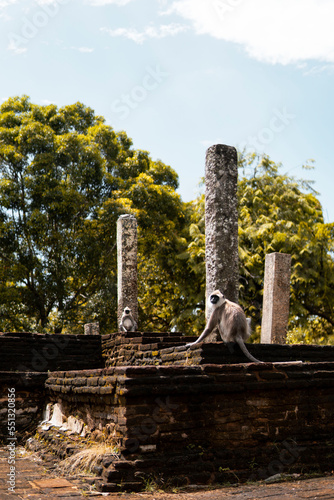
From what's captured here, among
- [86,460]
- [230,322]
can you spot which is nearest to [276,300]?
[230,322]

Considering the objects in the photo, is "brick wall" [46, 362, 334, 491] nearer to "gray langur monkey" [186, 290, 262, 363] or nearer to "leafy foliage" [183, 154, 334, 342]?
"gray langur monkey" [186, 290, 262, 363]

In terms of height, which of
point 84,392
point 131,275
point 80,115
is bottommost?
point 84,392

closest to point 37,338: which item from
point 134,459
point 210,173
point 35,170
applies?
point 210,173

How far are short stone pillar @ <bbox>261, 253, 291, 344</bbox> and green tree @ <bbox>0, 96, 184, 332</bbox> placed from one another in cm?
766

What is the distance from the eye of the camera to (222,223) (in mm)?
7957

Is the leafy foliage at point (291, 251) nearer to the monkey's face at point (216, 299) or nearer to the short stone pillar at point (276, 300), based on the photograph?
the short stone pillar at point (276, 300)

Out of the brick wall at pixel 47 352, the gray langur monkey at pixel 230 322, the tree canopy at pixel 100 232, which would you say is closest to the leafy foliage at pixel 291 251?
the tree canopy at pixel 100 232

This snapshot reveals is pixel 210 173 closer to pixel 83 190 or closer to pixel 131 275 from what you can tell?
pixel 131 275

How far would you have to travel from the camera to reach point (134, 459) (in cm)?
442

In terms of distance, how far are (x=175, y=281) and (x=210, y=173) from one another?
13606mm

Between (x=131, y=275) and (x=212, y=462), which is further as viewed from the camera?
(x=131, y=275)

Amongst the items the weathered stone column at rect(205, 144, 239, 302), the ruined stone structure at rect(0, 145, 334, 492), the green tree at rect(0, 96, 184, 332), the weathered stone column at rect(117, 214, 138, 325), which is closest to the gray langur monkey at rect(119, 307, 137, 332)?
the weathered stone column at rect(117, 214, 138, 325)

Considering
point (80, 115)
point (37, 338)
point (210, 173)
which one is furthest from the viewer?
point (80, 115)

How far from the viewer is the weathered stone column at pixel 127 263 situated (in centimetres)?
1186
